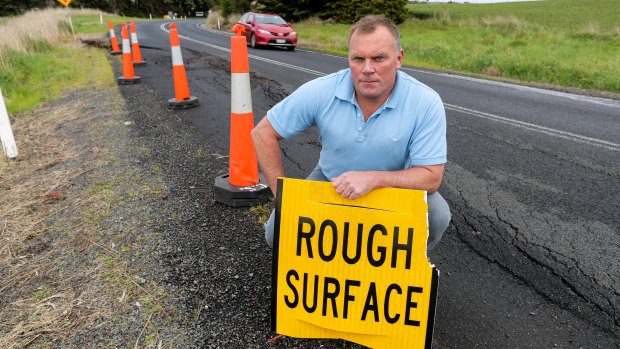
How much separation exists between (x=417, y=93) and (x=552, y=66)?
39.1 ft

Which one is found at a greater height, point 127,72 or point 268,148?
point 268,148

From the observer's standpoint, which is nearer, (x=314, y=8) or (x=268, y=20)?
(x=268, y=20)

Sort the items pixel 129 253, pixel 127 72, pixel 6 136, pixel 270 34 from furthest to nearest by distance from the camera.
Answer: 1. pixel 270 34
2. pixel 127 72
3. pixel 6 136
4. pixel 129 253

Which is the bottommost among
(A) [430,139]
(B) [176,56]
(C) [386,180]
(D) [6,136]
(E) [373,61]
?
(D) [6,136]

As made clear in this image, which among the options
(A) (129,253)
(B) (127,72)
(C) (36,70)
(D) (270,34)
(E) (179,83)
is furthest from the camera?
(D) (270,34)

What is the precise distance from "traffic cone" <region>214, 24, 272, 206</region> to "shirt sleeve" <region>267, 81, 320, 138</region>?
41.6 inches

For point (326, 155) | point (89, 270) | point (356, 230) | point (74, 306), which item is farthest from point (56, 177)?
point (356, 230)

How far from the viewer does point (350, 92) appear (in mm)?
2037

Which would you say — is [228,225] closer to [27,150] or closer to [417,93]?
[417,93]

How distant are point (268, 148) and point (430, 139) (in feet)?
2.74

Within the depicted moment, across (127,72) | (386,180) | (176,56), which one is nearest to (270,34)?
(127,72)

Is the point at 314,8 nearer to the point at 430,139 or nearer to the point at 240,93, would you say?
the point at 240,93

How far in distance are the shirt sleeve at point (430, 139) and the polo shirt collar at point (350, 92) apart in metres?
0.16

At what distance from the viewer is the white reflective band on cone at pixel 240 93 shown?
10.3 feet
